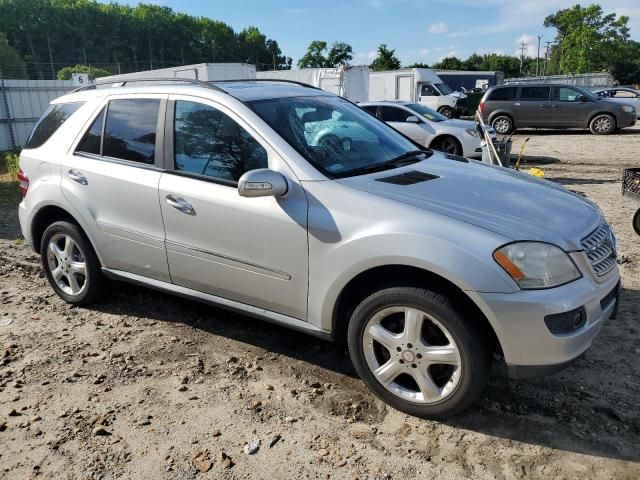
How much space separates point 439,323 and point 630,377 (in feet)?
4.90

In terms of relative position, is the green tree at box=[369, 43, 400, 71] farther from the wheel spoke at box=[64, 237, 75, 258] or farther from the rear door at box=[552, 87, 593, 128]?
the wheel spoke at box=[64, 237, 75, 258]

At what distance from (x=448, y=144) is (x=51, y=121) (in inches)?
369

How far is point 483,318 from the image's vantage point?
110 inches

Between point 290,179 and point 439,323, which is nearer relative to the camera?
point 439,323

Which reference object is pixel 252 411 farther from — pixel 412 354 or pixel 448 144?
pixel 448 144

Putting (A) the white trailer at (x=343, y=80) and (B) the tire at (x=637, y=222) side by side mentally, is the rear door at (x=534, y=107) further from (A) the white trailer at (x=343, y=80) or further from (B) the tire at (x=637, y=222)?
(B) the tire at (x=637, y=222)

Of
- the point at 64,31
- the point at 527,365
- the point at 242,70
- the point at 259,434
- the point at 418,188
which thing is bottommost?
the point at 259,434

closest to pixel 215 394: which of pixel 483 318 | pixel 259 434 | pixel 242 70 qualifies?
pixel 259 434

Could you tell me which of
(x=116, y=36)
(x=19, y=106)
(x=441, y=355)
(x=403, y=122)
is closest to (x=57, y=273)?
(x=441, y=355)

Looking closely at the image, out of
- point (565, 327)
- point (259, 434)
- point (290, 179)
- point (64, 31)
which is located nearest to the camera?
point (565, 327)

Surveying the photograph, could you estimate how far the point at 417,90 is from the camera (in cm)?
2834

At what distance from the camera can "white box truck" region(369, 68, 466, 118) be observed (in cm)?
2705

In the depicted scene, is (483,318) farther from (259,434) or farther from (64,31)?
(64,31)

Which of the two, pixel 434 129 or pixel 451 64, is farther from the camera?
pixel 451 64
